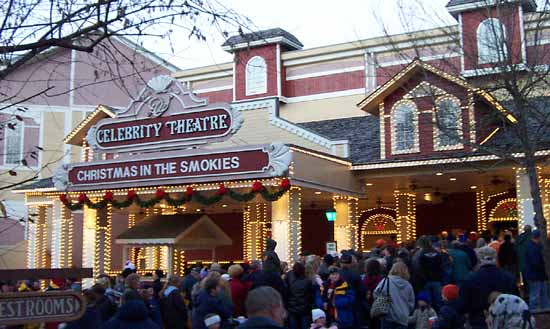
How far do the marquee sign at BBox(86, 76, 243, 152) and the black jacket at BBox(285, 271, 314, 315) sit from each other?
913 centimetres

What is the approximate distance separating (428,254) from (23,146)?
2864cm

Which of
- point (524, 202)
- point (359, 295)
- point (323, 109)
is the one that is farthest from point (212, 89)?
point (359, 295)

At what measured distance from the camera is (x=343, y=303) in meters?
10.7

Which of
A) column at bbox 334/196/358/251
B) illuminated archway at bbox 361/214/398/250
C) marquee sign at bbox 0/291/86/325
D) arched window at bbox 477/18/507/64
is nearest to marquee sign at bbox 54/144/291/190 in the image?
column at bbox 334/196/358/251

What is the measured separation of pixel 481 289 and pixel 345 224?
1458cm

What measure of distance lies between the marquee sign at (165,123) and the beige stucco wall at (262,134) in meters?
2.88

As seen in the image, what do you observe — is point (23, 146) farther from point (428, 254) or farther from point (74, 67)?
point (428, 254)

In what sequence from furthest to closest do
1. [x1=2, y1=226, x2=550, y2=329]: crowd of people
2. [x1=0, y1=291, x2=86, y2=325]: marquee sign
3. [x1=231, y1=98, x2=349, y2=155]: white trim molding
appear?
[x1=231, y1=98, x2=349, y2=155]: white trim molding → [x1=2, y1=226, x2=550, y2=329]: crowd of people → [x1=0, y1=291, x2=86, y2=325]: marquee sign

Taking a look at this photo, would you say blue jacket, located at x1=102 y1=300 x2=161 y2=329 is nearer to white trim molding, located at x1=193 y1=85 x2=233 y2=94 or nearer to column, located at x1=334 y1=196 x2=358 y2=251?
column, located at x1=334 y1=196 x2=358 y2=251

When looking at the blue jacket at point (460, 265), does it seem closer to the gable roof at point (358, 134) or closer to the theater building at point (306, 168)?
the theater building at point (306, 168)

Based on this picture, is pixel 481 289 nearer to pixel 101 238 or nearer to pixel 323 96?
pixel 101 238

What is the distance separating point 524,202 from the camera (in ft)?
65.7

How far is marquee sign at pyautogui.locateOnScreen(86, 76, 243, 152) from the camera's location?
20750mm

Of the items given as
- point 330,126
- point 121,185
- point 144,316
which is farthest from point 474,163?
→ point 144,316
